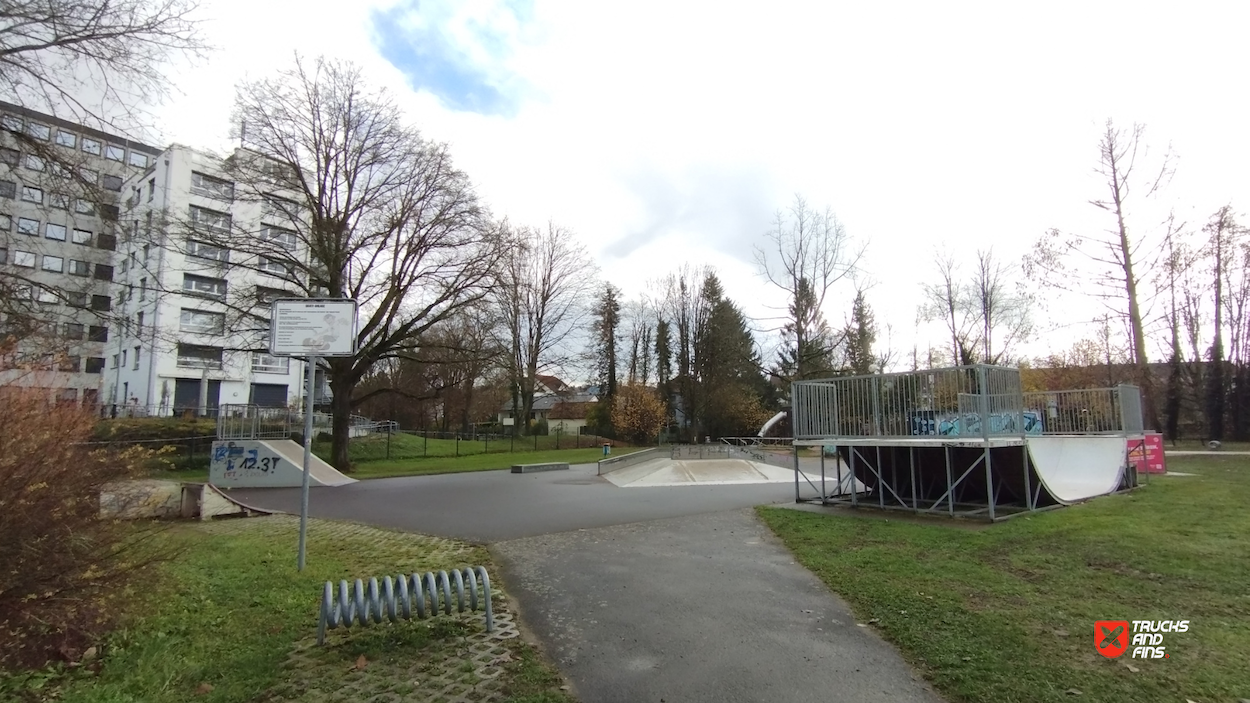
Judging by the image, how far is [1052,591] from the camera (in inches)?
239

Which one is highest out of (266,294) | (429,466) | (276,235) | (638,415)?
(276,235)

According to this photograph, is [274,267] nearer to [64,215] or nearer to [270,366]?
[64,215]

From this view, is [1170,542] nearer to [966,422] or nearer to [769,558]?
[966,422]

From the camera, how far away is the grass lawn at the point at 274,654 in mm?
4059

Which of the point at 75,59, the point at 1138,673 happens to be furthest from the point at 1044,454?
the point at 75,59

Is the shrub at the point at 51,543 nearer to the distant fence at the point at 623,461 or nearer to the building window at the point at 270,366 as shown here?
the distant fence at the point at 623,461

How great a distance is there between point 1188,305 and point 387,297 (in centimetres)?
3911

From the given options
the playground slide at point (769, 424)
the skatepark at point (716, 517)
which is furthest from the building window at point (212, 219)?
the playground slide at point (769, 424)

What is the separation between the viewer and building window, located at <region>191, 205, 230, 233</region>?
20450 mm

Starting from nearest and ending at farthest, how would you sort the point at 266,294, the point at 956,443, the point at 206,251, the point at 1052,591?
the point at 1052,591 < the point at 956,443 < the point at 206,251 < the point at 266,294

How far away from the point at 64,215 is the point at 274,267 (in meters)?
15.7

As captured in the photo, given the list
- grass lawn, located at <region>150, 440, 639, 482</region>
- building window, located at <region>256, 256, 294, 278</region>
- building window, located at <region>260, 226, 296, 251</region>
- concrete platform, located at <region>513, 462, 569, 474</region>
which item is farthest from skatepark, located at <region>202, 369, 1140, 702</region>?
building window, located at <region>260, 226, 296, 251</region>

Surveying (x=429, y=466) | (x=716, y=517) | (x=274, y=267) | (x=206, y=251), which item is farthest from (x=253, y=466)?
(x=716, y=517)

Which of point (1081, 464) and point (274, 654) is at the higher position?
point (1081, 464)
